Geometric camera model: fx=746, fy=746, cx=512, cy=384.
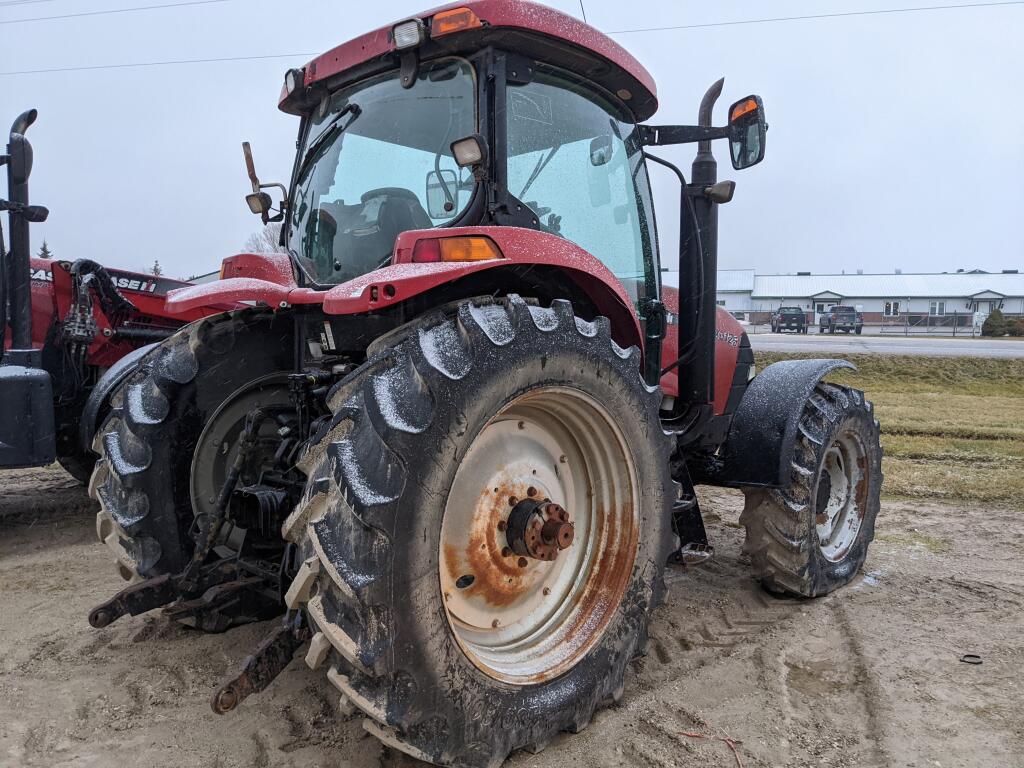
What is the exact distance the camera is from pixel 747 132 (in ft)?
11.4

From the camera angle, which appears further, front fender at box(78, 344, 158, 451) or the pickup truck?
the pickup truck

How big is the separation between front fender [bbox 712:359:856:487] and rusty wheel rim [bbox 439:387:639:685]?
3.93 ft

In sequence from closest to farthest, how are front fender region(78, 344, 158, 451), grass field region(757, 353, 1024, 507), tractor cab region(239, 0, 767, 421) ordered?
tractor cab region(239, 0, 767, 421) → front fender region(78, 344, 158, 451) → grass field region(757, 353, 1024, 507)

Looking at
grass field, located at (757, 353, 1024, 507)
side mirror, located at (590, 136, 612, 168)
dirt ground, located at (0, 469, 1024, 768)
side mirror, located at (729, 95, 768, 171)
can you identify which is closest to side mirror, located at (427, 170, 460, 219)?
side mirror, located at (590, 136, 612, 168)

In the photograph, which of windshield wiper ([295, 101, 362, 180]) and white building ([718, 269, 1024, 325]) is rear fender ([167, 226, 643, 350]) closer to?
windshield wiper ([295, 101, 362, 180])

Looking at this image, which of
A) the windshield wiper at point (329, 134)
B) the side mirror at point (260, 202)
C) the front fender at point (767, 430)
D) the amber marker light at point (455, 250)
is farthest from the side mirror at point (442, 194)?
the front fender at point (767, 430)

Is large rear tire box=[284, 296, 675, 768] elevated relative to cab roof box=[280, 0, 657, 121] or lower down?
lower down

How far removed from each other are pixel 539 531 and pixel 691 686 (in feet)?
3.29

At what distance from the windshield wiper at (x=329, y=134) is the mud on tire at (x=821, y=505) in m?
2.56

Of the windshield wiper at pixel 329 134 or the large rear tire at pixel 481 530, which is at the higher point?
the windshield wiper at pixel 329 134

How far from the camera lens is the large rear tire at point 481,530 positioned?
1918 mm

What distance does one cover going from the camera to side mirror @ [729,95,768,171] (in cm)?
342

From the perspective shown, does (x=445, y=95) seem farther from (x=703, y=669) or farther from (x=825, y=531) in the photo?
(x=825, y=531)

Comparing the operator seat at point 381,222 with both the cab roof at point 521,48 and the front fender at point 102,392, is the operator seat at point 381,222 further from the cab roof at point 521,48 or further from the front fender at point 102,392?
the front fender at point 102,392
